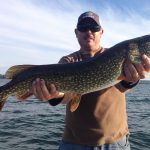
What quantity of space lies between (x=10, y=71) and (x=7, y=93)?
1.06 feet

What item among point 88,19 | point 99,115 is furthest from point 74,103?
point 88,19

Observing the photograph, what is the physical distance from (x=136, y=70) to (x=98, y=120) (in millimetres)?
862

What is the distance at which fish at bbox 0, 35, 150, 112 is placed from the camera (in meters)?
4.27

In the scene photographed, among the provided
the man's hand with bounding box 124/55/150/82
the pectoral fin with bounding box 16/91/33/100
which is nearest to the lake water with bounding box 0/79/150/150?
the pectoral fin with bounding box 16/91/33/100

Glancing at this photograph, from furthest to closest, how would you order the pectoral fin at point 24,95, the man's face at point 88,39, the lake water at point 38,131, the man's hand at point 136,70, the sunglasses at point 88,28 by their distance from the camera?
1. the lake water at point 38,131
2. the sunglasses at point 88,28
3. the man's face at point 88,39
4. the pectoral fin at point 24,95
5. the man's hand at point 136,70

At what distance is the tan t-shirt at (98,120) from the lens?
403 centimetres

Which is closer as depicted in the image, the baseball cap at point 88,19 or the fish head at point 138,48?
the fish head at point 138,48

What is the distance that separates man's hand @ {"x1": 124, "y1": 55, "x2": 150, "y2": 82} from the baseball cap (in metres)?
0.88

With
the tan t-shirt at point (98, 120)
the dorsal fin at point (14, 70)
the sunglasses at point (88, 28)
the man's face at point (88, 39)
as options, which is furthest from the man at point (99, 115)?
the sunglasses at point (88, 28)

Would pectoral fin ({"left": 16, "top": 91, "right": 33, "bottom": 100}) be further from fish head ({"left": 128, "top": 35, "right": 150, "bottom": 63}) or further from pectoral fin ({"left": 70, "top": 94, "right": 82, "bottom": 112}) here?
fish head ({"left": 128, "top": 35, "right": 150, "bottom": 63})

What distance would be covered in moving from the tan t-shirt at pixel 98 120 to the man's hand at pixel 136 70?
0.27 metres

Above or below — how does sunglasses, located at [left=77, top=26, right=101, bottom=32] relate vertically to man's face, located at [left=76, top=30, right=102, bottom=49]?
above

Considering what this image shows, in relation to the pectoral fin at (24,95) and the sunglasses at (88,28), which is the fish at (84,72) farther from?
the sunglasses at (88,28)

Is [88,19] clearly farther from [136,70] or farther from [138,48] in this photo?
[136,70]
